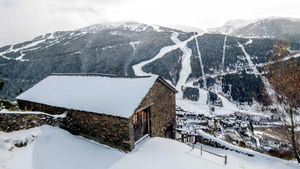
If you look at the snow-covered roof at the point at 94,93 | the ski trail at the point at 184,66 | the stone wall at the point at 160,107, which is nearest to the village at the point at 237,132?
the stone wall at the point at 160,107

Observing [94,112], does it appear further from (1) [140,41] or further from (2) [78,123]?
(1) [140,41]

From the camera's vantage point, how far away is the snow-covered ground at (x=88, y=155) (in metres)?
20.7

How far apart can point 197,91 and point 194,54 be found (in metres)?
44.5

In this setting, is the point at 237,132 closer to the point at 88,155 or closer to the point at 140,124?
the point at 140,124

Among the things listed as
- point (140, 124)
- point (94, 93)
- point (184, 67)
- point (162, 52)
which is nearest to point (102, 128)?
point (140, 124)

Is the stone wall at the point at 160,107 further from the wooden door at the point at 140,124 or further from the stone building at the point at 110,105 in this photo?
the wooden door at the point at 140,124

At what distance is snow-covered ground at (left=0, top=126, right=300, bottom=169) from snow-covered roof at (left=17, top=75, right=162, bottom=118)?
2753mm

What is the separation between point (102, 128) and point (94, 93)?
13.4 feet

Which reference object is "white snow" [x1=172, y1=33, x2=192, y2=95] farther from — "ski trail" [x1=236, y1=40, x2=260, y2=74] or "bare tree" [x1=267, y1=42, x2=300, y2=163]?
"bare tree" [x1=267, y1=42, x2=300, y2=163]

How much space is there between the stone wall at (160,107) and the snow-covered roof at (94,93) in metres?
0.95

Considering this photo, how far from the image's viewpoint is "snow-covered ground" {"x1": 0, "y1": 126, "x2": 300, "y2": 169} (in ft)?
68.0

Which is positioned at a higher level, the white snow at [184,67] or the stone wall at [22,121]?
the stone wall at [22,121]

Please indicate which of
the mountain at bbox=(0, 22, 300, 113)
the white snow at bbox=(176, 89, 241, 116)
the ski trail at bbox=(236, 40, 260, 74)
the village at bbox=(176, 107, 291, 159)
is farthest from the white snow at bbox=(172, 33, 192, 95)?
the village at bbox=(176, 107, 291, 159)

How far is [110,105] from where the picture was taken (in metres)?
25.0
